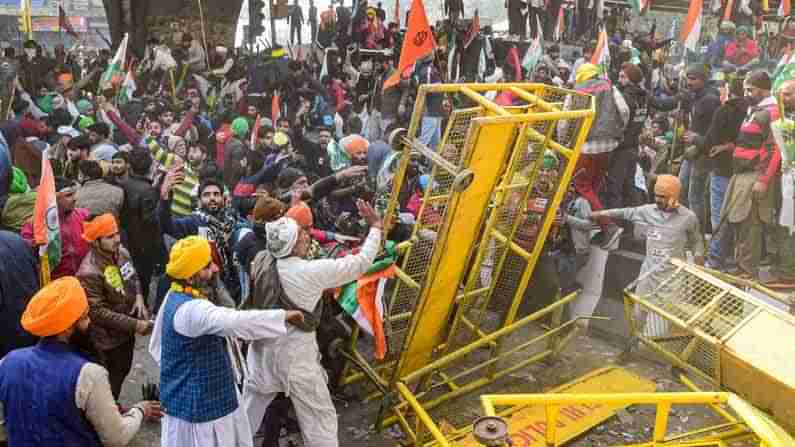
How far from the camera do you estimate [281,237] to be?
390 centimetres

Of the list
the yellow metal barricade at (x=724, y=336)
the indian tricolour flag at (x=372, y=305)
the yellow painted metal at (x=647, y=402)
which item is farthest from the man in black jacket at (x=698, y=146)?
the yellow painted metal at (x=647, y=402)

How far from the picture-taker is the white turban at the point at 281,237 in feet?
12.8

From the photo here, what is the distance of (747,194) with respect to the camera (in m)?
6.68

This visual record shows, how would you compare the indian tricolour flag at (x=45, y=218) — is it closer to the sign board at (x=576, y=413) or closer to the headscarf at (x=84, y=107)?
the sign board at (x=576, y=413)

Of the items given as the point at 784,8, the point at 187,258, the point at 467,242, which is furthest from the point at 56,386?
the point at 784,8

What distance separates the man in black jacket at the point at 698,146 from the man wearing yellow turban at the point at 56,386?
21.5 feet

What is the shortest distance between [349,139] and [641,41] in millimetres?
8888

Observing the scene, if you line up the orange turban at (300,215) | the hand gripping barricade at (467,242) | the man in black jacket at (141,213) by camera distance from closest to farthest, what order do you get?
the orange turban at (300,215)
the hand gripping barricade at (467,242)
the man in black jacket at (141,213)

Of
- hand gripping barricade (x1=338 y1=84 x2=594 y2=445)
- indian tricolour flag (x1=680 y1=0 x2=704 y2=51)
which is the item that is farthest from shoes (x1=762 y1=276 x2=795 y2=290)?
indian tricolour flag (x1=680 y1=0 x2=704 y2=51)

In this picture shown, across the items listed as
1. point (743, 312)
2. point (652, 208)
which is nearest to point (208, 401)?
point (743, 312)

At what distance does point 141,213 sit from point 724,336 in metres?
4.75

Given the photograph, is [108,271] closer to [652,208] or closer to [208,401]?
[208,401]

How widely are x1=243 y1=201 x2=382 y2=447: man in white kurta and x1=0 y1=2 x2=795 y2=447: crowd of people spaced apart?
12 mm

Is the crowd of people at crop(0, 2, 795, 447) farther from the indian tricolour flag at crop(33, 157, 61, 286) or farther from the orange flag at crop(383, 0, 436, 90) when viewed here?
the orange flag at crop(383, 0, 436, 90)
